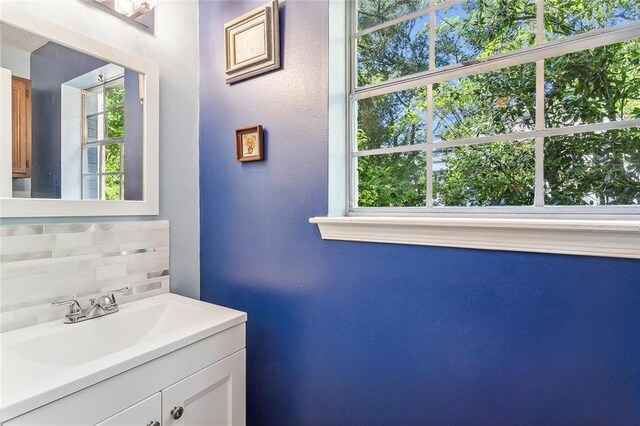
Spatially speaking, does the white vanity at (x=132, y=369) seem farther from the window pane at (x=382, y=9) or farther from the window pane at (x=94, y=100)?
the window pane at (x=382, y=9)

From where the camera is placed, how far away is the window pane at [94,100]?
113 cm

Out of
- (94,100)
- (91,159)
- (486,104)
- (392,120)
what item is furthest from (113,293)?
(486,104)

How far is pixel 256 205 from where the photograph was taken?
51.6 inches

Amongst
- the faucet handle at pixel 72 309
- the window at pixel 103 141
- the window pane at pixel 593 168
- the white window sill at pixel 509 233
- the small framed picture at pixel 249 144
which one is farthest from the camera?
the small framed picture at pixel 249 144

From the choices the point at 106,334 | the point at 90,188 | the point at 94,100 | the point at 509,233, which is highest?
the point at 94,100

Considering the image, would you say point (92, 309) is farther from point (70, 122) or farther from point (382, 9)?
point (382, 9)

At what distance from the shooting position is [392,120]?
1.12m

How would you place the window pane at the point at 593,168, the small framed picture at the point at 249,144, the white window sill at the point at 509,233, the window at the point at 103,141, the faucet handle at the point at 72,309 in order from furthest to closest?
the small framed picture at the point at 249,144, the window at the point at 103,141, the faucet handle at the point at 72,309, the window pane at the point at 593,168, the white window sill at the point at 509,233

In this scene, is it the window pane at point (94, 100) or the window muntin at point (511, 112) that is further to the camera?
the window pane at point (94, 100)

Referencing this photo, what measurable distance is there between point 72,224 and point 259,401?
993 mm

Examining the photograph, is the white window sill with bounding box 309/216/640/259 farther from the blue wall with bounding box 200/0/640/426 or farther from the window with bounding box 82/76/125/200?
the window with bounding box 82/76/125/200

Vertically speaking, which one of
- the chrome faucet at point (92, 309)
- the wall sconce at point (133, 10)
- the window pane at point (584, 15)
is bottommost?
the chrome faucet at point (92, 309)

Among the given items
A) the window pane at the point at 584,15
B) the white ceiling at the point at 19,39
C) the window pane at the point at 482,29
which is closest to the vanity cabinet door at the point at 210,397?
the white ceiling at the point at 19,39

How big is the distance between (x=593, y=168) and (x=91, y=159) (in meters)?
1.57
